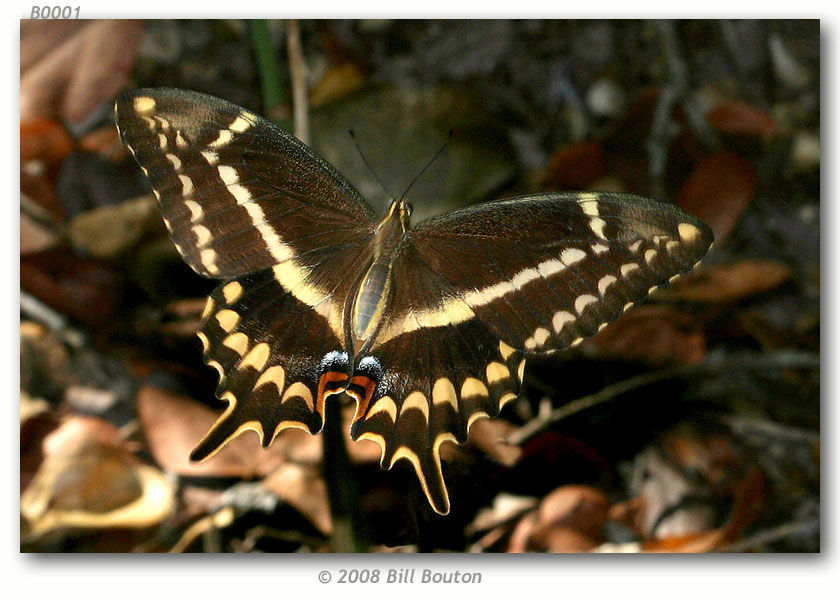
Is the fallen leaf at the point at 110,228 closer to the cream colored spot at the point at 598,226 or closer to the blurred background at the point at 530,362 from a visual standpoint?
the blurred background at the point at 530,362

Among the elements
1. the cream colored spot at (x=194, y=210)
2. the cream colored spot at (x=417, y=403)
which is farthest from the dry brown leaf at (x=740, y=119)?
the cream colored spot at (x=194, y=210)

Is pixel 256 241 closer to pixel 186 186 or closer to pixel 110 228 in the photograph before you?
pixel 186 186

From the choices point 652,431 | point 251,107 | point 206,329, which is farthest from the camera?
point 251,107

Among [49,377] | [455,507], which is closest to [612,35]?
[455,507]

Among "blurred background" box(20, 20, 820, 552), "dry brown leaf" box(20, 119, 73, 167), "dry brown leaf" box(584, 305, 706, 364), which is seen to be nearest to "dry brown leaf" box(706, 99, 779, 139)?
"blurred background" box(20, 20, 820, 552)

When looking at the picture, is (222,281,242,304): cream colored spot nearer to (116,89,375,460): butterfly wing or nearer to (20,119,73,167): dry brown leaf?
(116,89,375,460): butterfly wing

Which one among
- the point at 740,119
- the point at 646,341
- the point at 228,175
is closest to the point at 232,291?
the point at 228,175

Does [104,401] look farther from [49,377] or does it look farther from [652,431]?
[652,431]
